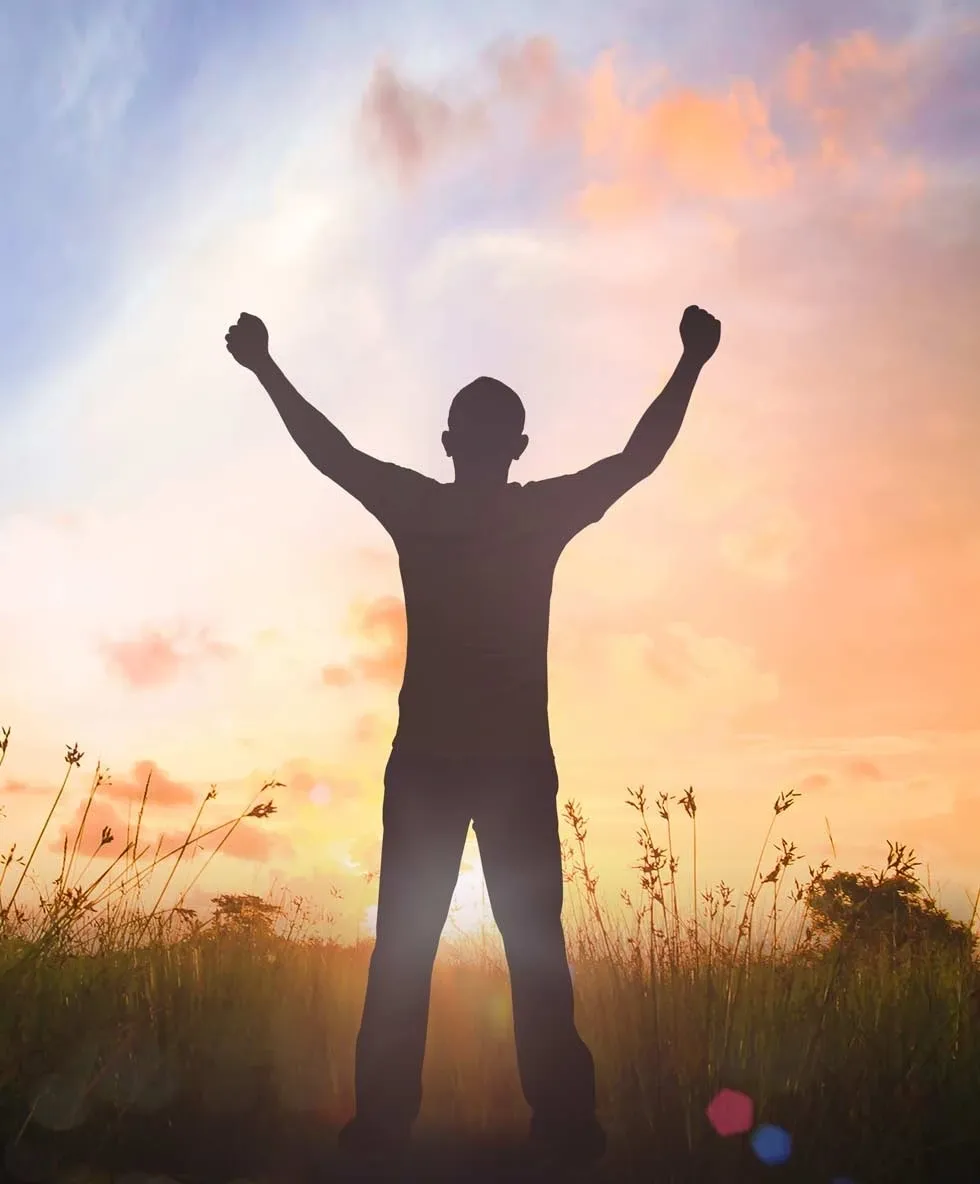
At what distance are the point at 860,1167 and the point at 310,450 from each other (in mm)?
3339

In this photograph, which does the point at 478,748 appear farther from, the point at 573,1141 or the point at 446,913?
the point at 573,1141

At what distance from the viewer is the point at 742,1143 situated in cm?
363

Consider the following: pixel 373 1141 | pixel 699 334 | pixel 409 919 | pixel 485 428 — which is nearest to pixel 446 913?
pixel 409 919

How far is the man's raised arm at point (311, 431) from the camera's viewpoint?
166 inches

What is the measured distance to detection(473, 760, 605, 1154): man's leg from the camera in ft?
12.4

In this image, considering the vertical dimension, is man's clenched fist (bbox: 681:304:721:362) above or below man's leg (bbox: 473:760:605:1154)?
above

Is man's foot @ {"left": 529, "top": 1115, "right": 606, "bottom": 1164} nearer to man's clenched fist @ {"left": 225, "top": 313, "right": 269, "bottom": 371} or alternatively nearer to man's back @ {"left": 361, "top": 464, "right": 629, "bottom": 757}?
man's back @ {"left": 361, "top": 464, "right": 629, "bottom": 757}

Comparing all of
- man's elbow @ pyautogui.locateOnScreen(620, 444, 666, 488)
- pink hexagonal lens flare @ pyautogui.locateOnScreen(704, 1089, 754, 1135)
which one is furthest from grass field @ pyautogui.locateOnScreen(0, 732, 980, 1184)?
man's elbow @ pyautogui.locateOnScreen(620, 444, 666, 488)

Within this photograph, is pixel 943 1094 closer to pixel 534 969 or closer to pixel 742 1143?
pixel 742 1143

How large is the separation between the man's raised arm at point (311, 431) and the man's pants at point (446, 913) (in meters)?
1.15

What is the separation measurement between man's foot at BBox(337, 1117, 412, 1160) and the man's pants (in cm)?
4

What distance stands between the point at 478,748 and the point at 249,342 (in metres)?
2.03

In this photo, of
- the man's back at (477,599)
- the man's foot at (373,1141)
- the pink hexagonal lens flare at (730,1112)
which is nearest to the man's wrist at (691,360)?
the man's back at (477,599)

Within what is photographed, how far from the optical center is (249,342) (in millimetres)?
4484
